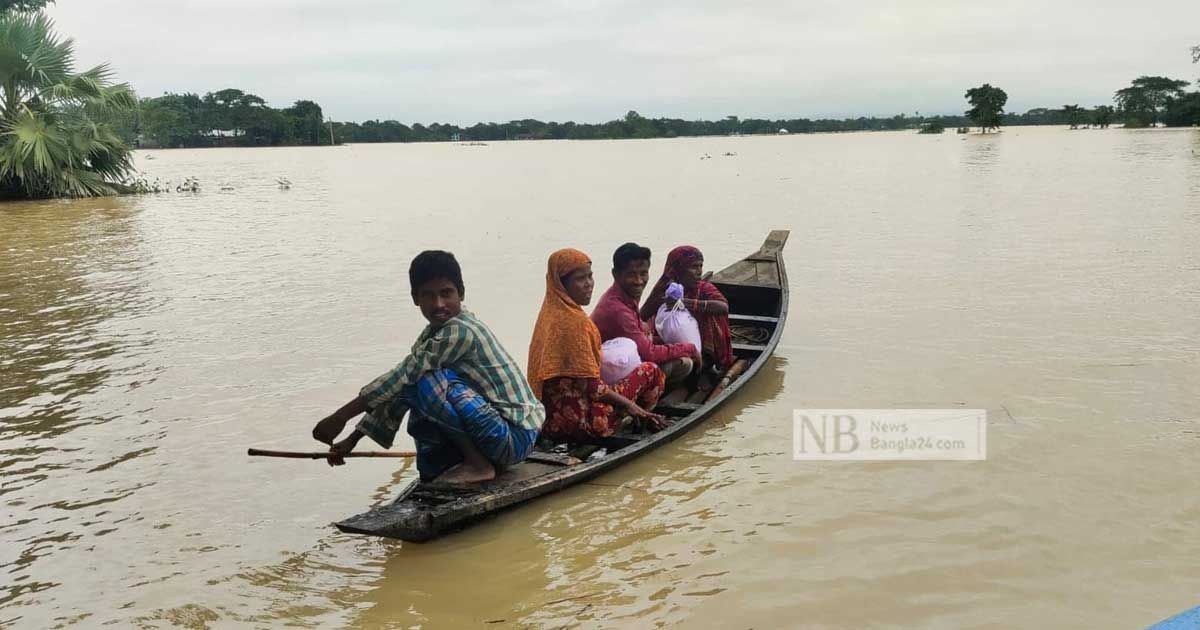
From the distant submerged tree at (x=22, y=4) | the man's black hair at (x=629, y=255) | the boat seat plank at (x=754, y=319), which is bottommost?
the boat seat plank at (x=754, y=319)

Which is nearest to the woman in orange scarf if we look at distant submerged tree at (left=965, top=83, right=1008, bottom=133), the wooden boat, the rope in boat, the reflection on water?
the wooden boat

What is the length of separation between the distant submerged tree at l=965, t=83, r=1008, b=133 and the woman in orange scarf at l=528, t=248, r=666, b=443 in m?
80.7

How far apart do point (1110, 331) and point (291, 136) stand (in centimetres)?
9208

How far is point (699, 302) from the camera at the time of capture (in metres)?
5.49

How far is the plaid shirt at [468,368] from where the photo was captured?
347 cm

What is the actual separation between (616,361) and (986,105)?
82.0 metres

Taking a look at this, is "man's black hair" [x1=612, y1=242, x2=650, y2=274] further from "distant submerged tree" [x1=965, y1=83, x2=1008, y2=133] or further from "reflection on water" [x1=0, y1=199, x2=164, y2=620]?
"distant submerged tree" [x1=965, y1=83, x2=1008, y2=133]

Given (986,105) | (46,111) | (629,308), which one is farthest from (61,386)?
(986,105)

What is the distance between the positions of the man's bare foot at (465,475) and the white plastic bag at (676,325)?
1949 millimetres

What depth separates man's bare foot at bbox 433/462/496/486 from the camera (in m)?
3.63

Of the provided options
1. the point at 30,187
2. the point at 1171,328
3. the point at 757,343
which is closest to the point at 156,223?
the point at 30,187

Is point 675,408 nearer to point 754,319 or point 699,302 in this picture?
point 699,302

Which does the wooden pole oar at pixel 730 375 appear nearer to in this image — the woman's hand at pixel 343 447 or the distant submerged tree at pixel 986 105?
the woman's hand at pixel 343 447

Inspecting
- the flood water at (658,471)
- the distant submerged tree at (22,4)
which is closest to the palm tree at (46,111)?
the distant submerged tree at (22,4)
